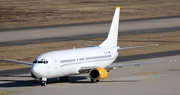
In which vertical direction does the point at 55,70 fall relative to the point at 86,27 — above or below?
below

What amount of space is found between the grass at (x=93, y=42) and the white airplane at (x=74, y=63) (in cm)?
1254

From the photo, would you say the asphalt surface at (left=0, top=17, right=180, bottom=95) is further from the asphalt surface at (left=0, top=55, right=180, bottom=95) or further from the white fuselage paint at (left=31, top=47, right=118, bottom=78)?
the white fuselage paint at (left=31, top=47, right=118, bottom=78)

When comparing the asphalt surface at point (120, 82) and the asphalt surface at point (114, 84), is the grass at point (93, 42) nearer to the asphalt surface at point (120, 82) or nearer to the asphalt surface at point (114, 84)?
the asphalt surface at point (120, 82)

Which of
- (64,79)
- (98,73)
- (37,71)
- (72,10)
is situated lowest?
(64,79)

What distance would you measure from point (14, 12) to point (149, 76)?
239ft

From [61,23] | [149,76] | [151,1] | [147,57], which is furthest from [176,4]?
[149,76]

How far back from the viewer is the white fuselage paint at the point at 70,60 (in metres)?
49.1

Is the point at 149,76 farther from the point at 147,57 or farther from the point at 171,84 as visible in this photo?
the point at 147,57

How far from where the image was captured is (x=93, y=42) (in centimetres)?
8669

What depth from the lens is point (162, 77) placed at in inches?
2188

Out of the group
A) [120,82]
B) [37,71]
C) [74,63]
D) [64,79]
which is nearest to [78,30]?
[64,79]

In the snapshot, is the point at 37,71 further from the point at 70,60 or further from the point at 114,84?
the point at 114,84

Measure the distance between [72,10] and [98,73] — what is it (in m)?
81.2

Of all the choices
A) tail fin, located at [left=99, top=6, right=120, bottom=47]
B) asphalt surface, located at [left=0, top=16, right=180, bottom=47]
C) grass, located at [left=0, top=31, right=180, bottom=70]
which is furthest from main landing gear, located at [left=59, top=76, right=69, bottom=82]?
asphalt surface, located at [left=0, top=16, right=180, bottom=47]
